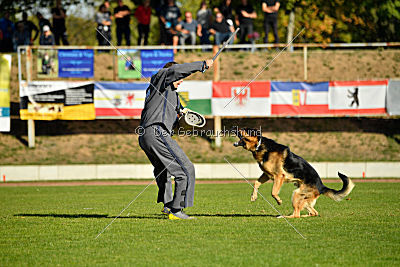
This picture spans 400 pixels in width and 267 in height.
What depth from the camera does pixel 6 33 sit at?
26172 millimetres

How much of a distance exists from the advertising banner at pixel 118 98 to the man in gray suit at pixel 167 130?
44.3 feet

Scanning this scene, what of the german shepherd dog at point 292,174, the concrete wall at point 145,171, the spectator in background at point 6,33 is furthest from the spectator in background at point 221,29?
the german shepherd dog at point 292,174

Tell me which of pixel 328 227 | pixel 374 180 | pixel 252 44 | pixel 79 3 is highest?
pixel 79 3

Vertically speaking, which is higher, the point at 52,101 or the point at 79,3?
the point at 79,3

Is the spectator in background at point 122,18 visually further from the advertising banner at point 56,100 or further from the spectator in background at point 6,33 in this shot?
the spectator in background at point 6,33

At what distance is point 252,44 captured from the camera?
81.9 feet

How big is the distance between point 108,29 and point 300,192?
1629 cm

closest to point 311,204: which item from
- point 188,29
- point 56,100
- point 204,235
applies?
point 204,235

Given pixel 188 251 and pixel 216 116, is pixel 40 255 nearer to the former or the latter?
pixel 188 251

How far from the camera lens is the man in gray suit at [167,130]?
9938mm

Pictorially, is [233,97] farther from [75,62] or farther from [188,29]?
[75,62]

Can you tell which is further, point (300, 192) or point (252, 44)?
point (252, 44)

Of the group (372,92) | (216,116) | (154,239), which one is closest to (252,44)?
(216,116)

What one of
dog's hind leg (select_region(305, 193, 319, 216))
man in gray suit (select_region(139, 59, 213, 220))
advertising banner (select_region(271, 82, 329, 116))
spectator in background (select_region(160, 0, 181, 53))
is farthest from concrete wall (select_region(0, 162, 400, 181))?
man in gray suit (select_region(139, 59, 213, 220))
